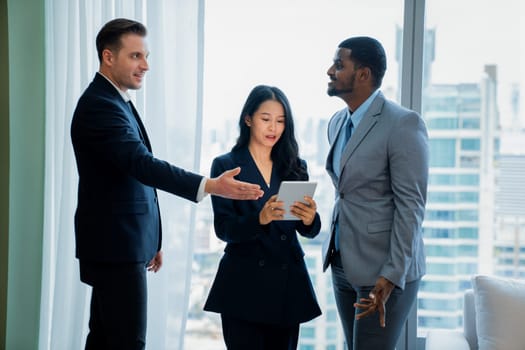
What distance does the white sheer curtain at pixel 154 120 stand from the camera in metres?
2.94

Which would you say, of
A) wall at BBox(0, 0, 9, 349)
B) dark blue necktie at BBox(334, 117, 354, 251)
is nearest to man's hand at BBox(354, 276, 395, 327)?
dark blue necktie at BBox(334, 117, 354, 251)

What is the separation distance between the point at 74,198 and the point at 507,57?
219 cm

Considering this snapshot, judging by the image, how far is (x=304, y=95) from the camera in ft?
9.96

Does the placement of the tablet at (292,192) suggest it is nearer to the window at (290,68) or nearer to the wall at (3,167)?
the window at (290,68)

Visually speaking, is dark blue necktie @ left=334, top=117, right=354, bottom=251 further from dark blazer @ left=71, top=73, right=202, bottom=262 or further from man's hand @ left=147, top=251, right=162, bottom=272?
man's hand @ left=147, top=251, right=162, bottom=272

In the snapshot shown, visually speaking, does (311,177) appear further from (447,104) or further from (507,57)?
(507,57)

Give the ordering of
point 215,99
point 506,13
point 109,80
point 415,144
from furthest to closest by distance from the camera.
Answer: point 215,99, point 506,13, point 109,80, point 415,144

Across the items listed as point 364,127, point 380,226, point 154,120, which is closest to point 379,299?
point 380,226

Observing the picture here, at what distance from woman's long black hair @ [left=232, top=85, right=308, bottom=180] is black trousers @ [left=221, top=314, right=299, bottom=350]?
58cm

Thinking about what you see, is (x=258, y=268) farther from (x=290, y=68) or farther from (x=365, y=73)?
(x=290, y=68)

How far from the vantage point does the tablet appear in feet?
7.15

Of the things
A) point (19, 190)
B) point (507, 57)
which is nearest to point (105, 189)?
point (19, 190)

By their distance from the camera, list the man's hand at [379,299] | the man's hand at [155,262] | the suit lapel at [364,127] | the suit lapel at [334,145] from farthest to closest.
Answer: the man's hand at [155,262]
the suit lapel at [334,145]
the suit lapel at [364,127]
the man's hand at [379,299]

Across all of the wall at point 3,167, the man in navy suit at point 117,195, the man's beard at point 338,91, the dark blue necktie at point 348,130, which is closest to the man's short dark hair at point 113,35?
the man in navy suit at point 117,195
